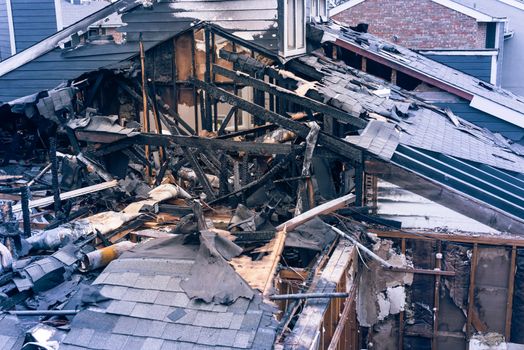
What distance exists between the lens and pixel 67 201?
1050 cm

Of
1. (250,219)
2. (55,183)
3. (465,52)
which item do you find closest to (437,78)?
(465,52)

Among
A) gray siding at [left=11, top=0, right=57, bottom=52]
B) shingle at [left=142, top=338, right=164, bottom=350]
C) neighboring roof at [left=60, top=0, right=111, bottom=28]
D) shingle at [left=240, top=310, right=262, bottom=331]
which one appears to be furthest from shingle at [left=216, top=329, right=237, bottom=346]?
neighboring roof at [left=60, top=0, right=111, bottom=28]

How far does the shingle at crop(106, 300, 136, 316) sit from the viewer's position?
6031 mm

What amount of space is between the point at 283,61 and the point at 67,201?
5720 millimetres

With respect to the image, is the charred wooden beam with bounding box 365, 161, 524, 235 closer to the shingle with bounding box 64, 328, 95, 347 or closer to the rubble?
the rubble

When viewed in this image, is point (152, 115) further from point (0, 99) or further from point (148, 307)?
point (148, 307)

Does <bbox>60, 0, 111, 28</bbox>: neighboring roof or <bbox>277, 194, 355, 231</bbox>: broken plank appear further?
<bbox>60, 0, 111, 28</bbox>: neighboring roof

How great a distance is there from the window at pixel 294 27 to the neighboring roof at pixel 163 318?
26.9 feet

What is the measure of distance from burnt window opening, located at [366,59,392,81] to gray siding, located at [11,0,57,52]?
1177 cm

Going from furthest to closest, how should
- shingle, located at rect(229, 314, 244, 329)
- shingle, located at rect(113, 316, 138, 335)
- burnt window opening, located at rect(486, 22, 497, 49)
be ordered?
burnt window opening, located at rect(486, 22, 497, 49)
shingle, located at rect(113, 316, 138, 335)
shingle, located at rect(229, 314, 244, 329)

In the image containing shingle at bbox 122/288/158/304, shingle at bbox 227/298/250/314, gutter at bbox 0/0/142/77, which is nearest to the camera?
shingle at bbox 227/298/250/314

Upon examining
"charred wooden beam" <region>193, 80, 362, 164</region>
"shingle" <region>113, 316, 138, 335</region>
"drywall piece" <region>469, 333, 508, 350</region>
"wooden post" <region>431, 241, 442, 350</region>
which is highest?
"charred wooden beam" <region>193, 80, 362, 164</region>

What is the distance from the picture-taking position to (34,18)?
72.1 feet

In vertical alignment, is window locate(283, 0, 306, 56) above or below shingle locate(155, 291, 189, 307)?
above
